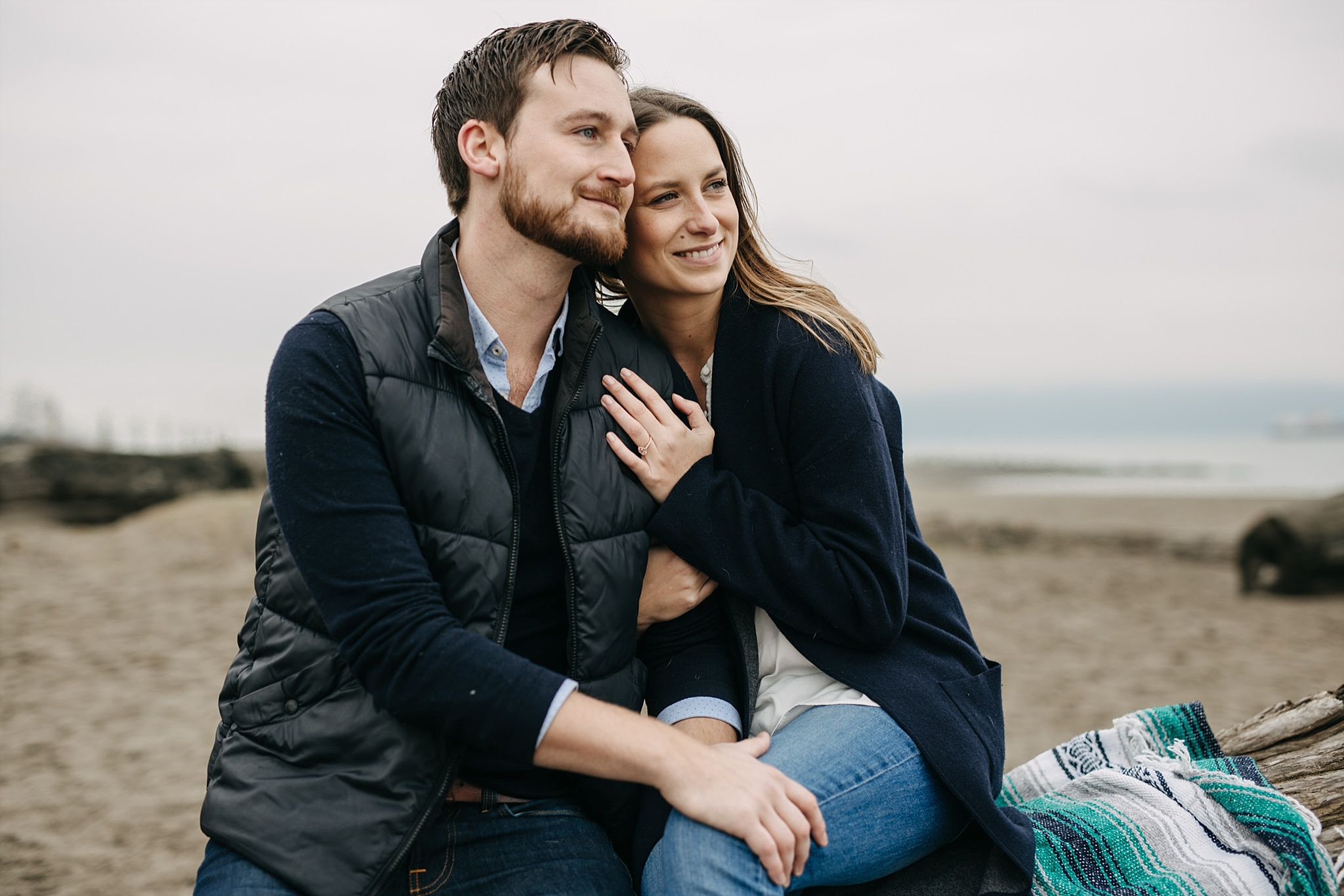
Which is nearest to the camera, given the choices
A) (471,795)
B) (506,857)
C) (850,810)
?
(850,810)

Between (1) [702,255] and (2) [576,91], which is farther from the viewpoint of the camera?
(1) [702,255]

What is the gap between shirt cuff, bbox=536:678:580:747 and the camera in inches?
75.9

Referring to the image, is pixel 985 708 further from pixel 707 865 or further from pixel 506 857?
pixel 506 857

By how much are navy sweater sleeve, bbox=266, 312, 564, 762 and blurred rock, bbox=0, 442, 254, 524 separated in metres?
13.8

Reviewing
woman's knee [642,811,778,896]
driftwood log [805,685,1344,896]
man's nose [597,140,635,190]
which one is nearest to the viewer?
woman's knee [642,811,778,896]

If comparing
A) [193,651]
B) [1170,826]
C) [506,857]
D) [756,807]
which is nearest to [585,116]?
[756,807]

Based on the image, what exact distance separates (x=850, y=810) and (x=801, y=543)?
1.96 feet

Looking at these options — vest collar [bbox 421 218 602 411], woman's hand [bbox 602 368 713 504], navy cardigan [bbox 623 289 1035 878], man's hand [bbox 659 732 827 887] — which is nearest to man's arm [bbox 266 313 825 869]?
man's hand [bbox 659 732 827 887]

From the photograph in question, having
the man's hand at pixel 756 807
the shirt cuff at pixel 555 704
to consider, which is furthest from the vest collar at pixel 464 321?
the man's hand at pixel 756 807

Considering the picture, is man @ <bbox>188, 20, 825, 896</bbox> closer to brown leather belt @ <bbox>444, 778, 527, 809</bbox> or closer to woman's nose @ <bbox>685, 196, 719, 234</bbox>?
brown leather belt @ <bbox>444, 778, 527, 809</bbox>

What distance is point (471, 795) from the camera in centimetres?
233

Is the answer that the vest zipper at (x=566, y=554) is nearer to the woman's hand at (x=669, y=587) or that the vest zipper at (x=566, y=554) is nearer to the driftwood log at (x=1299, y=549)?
the woman's hand at (x=669, y=587)

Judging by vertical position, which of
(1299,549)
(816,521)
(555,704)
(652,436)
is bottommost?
(1299,549)

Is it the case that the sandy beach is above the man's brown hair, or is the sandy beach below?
below
